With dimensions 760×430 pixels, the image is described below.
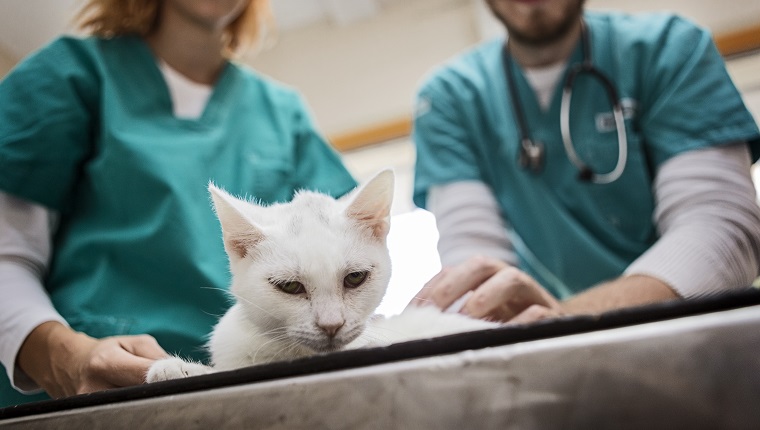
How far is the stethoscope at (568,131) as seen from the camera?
68 cm

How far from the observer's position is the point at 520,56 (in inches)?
35.9

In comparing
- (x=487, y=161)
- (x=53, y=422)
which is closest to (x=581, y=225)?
(x=487, y=161)

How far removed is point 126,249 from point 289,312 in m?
0.25

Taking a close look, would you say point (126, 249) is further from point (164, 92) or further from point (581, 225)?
point (581, 225)

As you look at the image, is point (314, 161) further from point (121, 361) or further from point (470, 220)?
point (121, 361)

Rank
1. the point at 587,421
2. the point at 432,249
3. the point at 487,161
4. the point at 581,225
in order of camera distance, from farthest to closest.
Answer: the point at 487,161, the point at 581,225, the point at 432,249, the point at 587,421

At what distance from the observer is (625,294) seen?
490 millimetres

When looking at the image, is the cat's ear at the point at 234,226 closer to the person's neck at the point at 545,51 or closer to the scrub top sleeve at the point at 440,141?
the scrub top sleeve at the point at 440,141

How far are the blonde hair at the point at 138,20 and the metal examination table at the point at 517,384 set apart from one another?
459 mm

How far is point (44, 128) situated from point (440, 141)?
60cm

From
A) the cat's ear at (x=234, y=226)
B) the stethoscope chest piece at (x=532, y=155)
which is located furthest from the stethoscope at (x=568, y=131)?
the cat's ear at (x=234, y=226)

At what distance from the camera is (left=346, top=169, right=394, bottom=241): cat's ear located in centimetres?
35

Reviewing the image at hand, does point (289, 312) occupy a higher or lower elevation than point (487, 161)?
higher

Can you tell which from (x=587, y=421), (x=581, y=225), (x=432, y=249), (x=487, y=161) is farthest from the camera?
(x=487, y=161)
